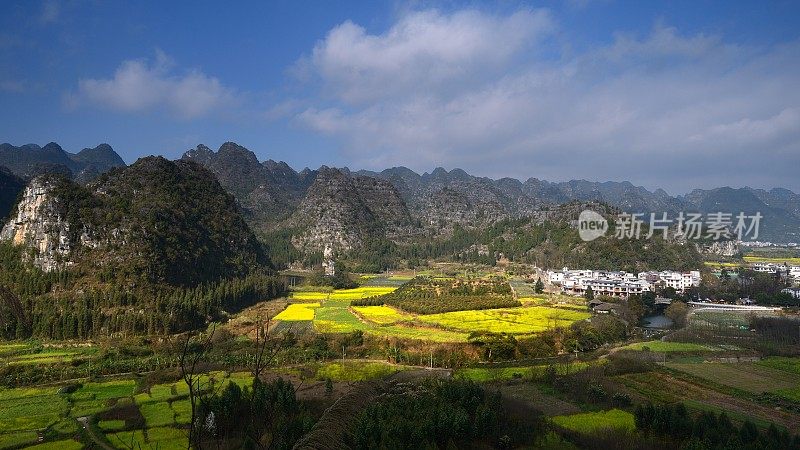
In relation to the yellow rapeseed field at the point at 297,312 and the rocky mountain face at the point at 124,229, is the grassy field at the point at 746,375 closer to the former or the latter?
the yellow rapeseed field at the point at 297,312

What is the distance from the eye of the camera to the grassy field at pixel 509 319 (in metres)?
43.2

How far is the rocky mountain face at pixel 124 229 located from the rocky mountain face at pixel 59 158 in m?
68.2

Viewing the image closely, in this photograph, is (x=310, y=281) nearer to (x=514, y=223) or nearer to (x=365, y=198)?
(x=514, y=223)

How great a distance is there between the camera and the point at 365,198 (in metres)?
150

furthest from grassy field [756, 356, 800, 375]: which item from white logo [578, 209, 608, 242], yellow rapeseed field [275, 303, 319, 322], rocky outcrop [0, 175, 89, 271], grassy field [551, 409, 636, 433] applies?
white logo [578, 209, 608, 242]

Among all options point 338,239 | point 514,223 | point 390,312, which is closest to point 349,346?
point 390,312

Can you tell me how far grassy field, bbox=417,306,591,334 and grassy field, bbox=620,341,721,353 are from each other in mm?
6859

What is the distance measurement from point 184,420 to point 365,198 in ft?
422

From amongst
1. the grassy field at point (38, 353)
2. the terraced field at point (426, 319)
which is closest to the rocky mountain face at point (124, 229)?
the grassy field at point (38, 353)

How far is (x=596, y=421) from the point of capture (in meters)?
22.8

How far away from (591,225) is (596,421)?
276ft

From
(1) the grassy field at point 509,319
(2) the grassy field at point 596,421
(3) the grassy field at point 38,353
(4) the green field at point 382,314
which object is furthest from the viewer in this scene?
(4) the green field at point 382,314

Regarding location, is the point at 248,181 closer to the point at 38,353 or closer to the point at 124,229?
the point at 124,229

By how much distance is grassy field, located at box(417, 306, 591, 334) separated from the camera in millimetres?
43156
